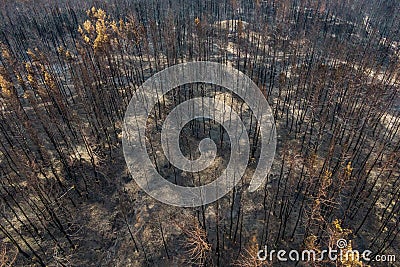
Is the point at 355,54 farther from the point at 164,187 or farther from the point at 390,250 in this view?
the point at 164,187

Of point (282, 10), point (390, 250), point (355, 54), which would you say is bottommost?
point (390, 250)

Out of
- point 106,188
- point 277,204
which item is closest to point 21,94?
point 106,188

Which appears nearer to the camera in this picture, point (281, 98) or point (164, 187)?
point (164, 187)

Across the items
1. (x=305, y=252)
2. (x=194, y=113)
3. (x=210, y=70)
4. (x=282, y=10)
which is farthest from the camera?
(x=282, y=10)

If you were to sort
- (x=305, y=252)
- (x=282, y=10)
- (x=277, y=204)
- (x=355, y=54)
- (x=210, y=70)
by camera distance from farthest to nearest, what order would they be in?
(x=282, y=10) → (x=355, y=54) → (x=210, y=70) → (x=277, y=204) → (x=305, y=252)

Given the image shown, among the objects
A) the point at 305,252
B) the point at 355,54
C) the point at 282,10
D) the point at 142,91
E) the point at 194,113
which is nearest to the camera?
the point at 305,252

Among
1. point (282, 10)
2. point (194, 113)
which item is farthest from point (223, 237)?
point (282, 10)

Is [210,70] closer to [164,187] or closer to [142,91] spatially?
[142,91]

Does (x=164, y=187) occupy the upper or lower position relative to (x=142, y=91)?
lower

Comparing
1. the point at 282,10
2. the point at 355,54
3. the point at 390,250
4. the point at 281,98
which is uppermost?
the point at 282,10
